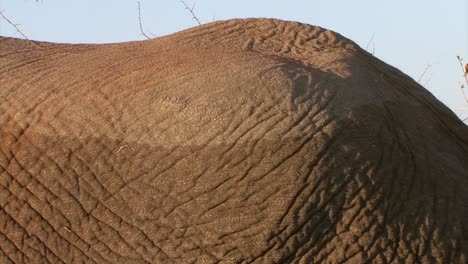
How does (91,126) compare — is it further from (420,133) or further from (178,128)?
(420,133)

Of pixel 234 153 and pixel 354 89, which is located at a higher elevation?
pixel 354 89

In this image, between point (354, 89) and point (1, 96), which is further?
point (1, 96)

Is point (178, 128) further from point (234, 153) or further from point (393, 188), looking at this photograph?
point (393, 188)

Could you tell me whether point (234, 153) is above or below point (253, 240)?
above

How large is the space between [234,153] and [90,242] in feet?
2.23

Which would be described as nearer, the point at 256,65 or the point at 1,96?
the point at 256,65

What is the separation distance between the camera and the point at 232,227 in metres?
3.44

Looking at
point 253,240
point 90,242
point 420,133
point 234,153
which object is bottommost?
point 90,242

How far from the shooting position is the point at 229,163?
345 cm

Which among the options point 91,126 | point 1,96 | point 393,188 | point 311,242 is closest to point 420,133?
point 393,188

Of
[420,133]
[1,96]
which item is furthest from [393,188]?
[1,96]

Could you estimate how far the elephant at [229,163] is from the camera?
3426 mm

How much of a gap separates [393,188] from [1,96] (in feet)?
5.37

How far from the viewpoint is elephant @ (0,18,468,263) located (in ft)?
11.2
